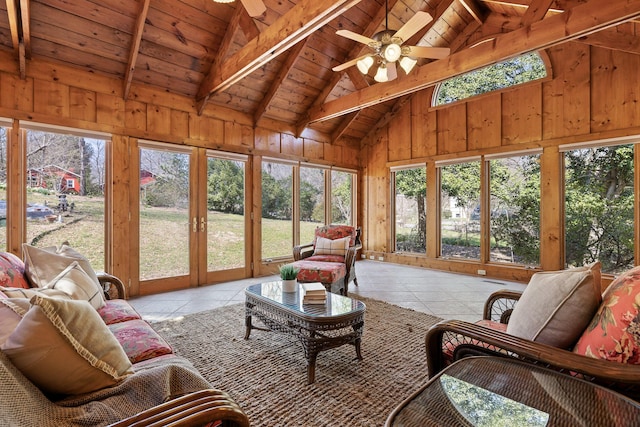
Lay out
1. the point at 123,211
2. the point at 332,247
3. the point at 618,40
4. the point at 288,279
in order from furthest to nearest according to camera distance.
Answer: the point at 332,247
the point at 123,211
the point at 618,40
the point at 288,279

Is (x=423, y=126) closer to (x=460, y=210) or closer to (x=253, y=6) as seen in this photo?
(x=460, y=210)

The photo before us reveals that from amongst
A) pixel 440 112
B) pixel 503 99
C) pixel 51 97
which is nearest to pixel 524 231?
pixel 503 99

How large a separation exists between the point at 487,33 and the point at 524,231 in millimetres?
3466

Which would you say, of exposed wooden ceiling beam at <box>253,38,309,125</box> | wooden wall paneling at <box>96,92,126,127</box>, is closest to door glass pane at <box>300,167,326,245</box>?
exposed wooden ceiling beam at <box>253,38,309,125</box>

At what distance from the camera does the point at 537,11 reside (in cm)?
327

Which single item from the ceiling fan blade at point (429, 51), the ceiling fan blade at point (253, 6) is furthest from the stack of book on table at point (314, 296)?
the ceiling fan blade at point (429, 51)

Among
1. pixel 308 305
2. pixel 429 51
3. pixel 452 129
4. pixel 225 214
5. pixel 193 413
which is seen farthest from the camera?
pixel 452 129

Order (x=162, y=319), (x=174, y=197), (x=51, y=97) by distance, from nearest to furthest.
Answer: (x=162, y=319), (x=51, y=97), (x=174, y=197)

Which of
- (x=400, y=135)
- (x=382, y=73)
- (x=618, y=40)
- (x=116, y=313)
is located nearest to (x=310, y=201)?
(x=400, y=135)

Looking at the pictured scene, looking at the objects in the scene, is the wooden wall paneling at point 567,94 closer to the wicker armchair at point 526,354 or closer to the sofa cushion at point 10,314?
the wicker armchair at point 526,354

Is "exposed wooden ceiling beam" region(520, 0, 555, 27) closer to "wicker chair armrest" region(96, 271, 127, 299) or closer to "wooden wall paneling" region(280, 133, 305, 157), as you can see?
"wooden wall paneling" region(280, 133, 305, 157)

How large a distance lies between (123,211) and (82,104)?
4.55ft

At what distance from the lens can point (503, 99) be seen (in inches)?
206

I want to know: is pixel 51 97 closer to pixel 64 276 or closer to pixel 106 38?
pixel 106 38
